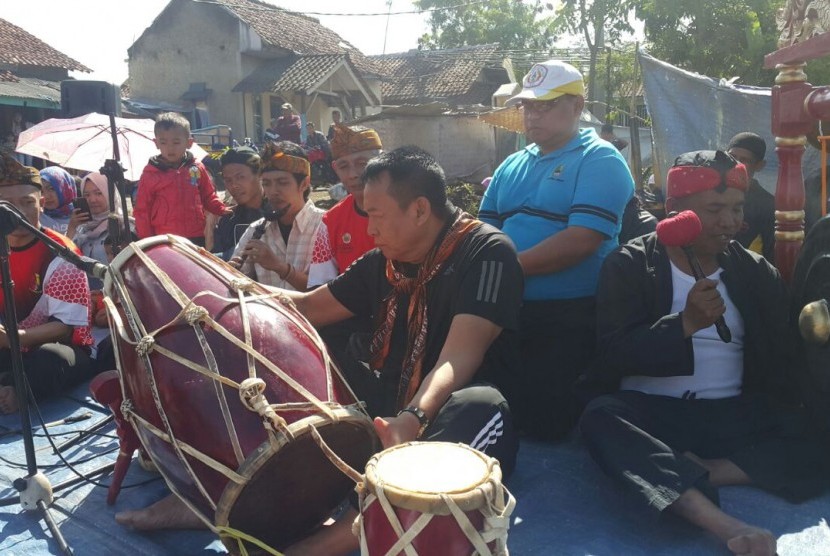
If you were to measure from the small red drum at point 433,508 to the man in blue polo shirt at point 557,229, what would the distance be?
4.27 feet

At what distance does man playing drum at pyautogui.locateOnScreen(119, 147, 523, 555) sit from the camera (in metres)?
2.22

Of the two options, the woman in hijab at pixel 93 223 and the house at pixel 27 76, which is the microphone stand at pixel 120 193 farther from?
the house at pixel 27 76

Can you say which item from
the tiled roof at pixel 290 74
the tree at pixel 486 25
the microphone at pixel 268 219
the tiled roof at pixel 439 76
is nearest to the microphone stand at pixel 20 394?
the microphone at pixel 268 219

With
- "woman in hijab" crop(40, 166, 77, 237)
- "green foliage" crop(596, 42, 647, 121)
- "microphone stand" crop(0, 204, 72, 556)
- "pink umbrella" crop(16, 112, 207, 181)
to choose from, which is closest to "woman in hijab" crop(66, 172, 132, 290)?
"woman in hijab" crop(40, 166, 77, 237)

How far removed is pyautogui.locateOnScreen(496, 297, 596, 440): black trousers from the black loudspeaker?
8.65 ft

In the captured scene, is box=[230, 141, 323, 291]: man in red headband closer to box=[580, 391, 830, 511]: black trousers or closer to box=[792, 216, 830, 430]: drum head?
box=[580, 391, 830, 511]: black trousers

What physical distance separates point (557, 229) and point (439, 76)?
26323 millimetres

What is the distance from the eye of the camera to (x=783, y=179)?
11.0 ft

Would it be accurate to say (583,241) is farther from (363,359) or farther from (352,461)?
(352,461)

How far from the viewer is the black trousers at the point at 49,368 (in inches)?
145

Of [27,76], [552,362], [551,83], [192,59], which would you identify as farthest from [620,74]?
[552,362]

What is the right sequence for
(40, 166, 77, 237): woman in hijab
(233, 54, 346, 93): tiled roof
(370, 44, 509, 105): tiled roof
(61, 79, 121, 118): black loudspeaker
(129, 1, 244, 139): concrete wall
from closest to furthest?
1. (61, 79, 121, 118): black loudspeaker
2. (40, 166, 77, 237): woman in hijab
3. (233, 54, 346, 93): tiled roof
4. (129, 1, 244, 139): concrete wall
5. (370, 44, 509, 105): tiled roof

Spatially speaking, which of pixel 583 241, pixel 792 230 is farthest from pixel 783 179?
pixel 583 241

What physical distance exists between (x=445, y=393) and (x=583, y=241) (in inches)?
48.6
